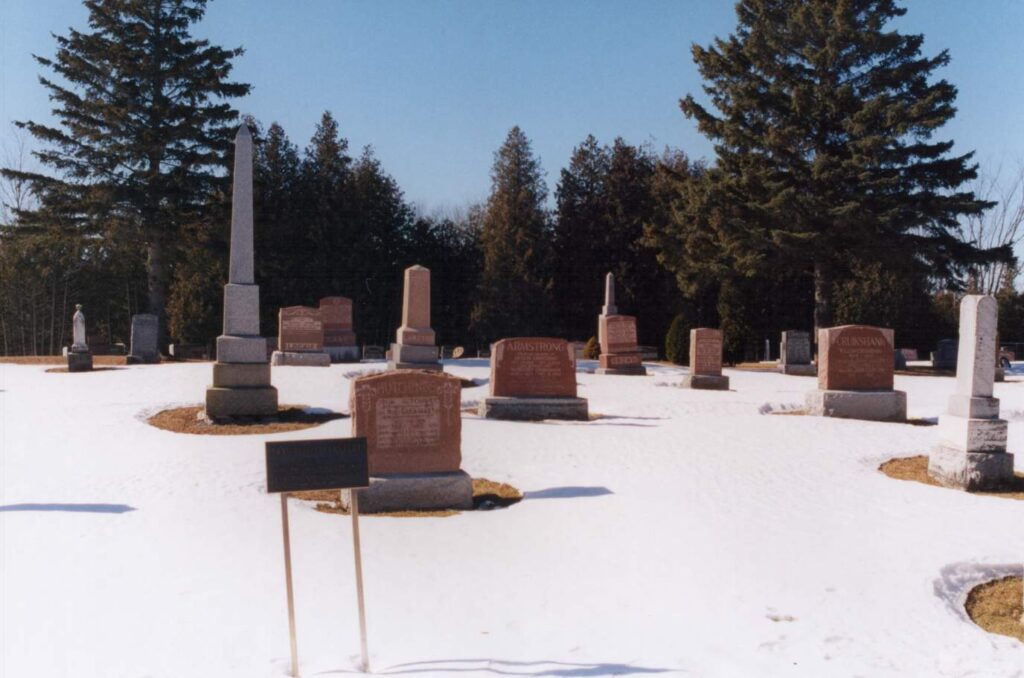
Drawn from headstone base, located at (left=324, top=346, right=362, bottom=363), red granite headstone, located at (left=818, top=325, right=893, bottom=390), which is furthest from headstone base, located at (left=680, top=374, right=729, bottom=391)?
headstone base, located at (left=324, top=346, right=362, bottom=363)

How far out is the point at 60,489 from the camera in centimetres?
779

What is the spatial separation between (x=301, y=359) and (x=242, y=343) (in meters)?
8.88

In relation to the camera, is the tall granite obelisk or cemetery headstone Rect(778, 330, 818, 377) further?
cemetery headstone Rect(778, 330, 818, 377)

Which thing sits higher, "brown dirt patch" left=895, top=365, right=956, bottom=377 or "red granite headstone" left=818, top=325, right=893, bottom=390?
"red granite headstone" left=818, top=325, right=893, bottom=390

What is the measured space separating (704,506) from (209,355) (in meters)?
26.2

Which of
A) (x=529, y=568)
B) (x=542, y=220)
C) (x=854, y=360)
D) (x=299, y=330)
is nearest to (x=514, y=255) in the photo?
(x=542, y=220)

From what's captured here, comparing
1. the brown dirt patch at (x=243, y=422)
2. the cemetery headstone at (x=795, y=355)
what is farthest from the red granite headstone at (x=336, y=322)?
the cemetery headstone at (x=795, y=355)

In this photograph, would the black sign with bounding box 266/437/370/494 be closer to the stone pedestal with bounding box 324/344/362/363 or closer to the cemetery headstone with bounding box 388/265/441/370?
the cemetery headstone with bounding box 388/265/441/370

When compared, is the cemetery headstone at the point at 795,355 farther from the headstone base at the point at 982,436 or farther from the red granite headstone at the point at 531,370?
the headstone base at the point at 982,436

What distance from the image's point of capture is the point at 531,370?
14078 mm

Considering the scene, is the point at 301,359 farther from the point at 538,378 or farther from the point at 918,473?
the point at 918,473

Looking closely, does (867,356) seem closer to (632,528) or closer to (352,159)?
(632,528)

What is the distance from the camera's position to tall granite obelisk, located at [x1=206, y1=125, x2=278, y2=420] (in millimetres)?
12523

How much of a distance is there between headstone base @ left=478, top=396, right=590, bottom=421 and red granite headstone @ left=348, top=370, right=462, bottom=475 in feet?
19.0
